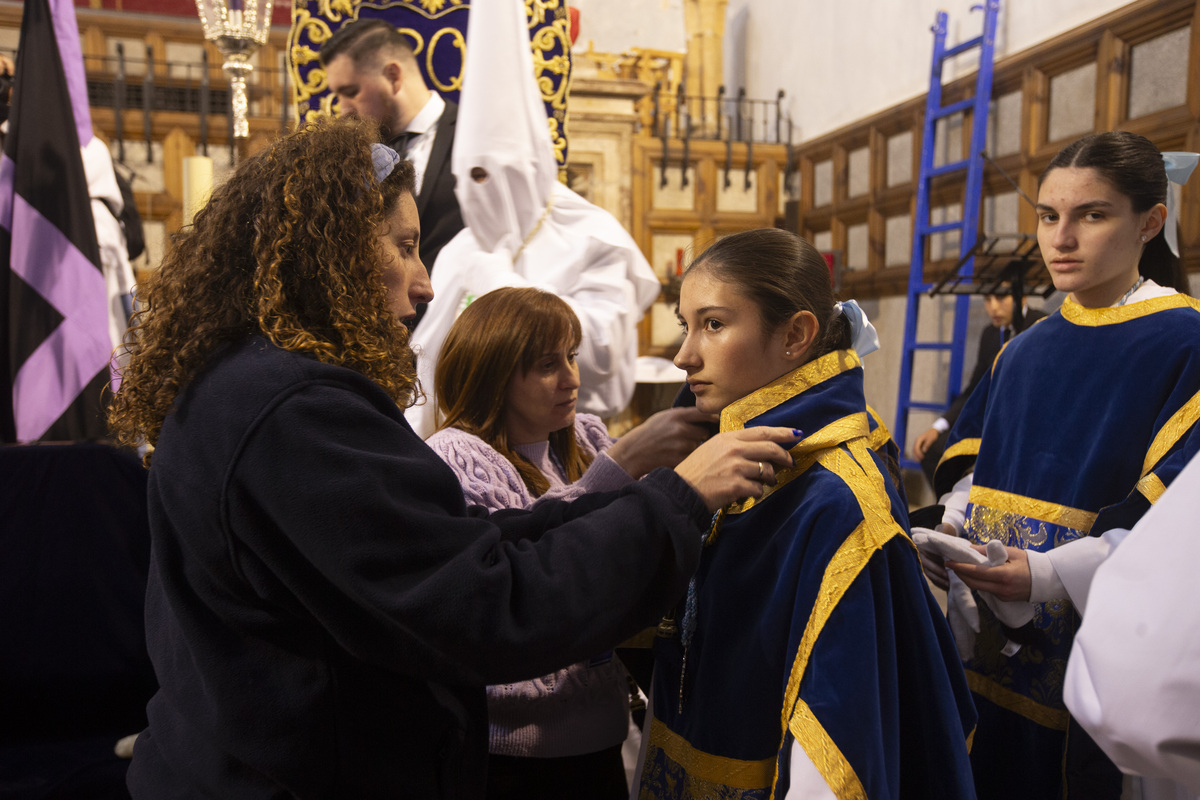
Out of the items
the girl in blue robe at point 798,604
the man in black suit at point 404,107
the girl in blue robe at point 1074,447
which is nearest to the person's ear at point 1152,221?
the girl in blue robe at point 1074,447

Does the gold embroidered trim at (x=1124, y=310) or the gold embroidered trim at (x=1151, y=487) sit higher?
the gold embroidered trim at (x=1124, y=310)

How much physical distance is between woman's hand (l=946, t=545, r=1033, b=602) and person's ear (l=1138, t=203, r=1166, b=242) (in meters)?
0.65

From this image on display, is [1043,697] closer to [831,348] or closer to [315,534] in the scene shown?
[831,348]

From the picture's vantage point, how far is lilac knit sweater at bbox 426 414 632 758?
1470 millimetres

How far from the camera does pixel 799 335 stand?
4.20 feet

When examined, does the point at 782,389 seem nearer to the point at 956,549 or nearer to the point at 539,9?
the point at 956,549

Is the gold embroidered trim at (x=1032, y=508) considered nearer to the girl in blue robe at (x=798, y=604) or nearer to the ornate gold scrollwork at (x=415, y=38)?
the girl in blue robe at (x=798, y=604)

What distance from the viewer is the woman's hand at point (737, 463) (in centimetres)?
110

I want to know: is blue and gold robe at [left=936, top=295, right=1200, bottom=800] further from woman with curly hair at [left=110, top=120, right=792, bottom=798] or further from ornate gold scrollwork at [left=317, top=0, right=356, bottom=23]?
ornate gold scrollwork at [left=317, top=0, right=356, bottom=23]

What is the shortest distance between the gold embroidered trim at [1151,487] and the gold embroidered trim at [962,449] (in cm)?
44

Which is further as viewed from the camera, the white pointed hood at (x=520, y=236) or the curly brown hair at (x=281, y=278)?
the white pointed hood at (x=520, y=236)

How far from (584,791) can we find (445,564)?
76cm

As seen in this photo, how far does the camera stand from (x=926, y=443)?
414 cm

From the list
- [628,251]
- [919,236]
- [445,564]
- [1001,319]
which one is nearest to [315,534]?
[445,564]
